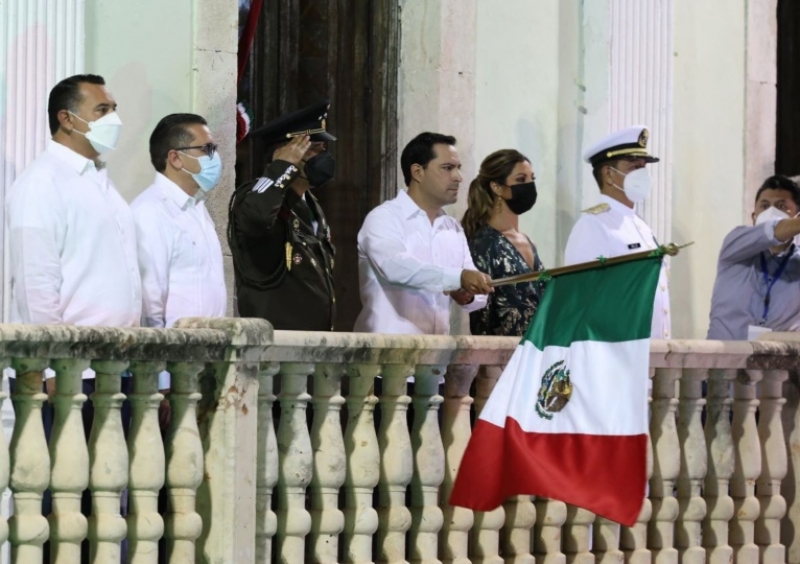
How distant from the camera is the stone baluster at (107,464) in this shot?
4.97 m

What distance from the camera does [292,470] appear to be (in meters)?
5.51

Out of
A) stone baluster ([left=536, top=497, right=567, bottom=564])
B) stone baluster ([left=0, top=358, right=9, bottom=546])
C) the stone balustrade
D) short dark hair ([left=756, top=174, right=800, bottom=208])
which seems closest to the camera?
stone baluster ([left=0, top=358, right=9, bottom=546])

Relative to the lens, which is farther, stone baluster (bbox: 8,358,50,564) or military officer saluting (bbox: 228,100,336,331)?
military officer saluting (bbox: 228,100,336,331)

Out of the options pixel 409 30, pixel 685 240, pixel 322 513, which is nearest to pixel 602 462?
pixel 322 513

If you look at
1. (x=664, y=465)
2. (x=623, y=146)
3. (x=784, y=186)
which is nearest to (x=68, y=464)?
(x=664, y=465)

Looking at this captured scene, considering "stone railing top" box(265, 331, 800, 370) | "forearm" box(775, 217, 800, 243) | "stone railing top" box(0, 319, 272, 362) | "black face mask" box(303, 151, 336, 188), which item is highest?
"black face mask" box(303, 151, 336, 188)

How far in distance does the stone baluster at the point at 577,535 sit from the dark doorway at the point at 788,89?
20.2 ft

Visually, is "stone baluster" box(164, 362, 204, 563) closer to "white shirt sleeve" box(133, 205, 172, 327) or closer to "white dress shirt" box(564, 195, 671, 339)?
"white shirt sleeve" box(133, 205, 172, 327)

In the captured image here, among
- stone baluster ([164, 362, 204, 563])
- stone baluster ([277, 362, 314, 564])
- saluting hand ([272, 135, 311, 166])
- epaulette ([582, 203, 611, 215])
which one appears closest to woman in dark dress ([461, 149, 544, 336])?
epaulette ([582, 203, 611, 215])

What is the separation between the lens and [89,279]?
5.62 m

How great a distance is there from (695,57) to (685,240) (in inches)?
39.8

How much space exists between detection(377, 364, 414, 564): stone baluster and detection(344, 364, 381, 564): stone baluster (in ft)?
0.16

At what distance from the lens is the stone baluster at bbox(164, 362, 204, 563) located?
5219mm

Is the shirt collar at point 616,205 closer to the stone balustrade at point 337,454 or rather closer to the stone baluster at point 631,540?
the stone balustrade at point 337,454
